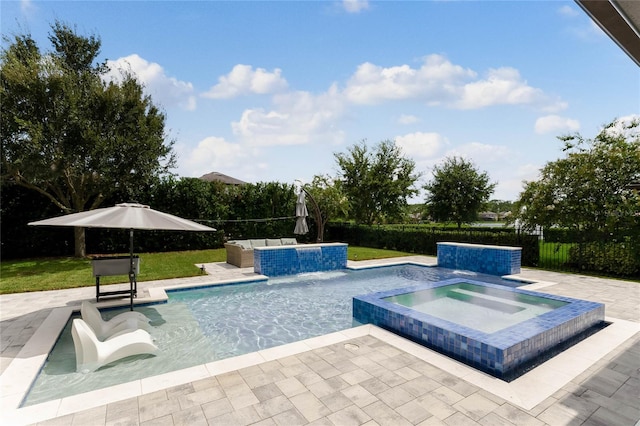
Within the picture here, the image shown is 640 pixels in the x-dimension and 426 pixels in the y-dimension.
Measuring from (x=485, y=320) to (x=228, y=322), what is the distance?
5445 millimetres

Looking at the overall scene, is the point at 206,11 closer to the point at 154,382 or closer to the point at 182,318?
the point at 182,318

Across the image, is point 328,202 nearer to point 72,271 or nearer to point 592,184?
point 592,184

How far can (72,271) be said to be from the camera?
1123 cm

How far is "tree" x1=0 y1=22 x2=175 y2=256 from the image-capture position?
1134 centimetres

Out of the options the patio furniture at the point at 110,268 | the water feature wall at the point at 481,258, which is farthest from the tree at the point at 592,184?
the patio furniture at the point at 110,268

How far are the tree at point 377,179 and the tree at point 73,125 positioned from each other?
1647cm

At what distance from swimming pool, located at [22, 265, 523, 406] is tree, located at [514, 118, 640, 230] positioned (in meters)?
4.30

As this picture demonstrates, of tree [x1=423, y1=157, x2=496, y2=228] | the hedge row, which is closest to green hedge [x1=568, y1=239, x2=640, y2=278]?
tree [x1=423, y1=157, x2=496, y2=228]

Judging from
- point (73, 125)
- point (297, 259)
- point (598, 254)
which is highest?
point (73, 125)

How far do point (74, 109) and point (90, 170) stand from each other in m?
2.33

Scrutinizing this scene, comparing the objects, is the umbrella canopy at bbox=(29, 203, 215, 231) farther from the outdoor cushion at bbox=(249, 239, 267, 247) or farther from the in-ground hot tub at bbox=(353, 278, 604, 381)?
the outdoor cushion at bbox=(249, 239, 267, 247)

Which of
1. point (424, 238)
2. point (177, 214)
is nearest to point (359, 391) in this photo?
point (424, 238)

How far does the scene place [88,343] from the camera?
4.63 metres

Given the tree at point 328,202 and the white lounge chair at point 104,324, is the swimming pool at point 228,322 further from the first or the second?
the tree at point 328,202
